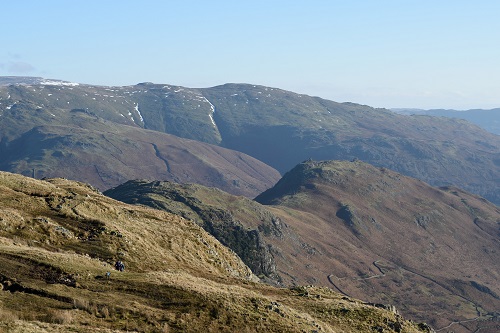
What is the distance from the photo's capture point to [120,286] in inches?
1570

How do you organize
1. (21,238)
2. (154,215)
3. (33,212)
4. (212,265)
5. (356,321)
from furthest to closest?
(154,215) < (212,265) < (33,212) < (21,238) < (356,321)

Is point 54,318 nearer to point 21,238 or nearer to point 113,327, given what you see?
point 113,327

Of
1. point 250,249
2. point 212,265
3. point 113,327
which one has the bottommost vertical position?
point 250,249

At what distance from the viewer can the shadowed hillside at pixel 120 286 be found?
34906mm

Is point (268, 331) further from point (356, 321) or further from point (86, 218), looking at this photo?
point (86, 218)

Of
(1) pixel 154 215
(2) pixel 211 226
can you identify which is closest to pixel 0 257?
(1) pixel 154 215

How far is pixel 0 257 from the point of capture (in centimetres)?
4034

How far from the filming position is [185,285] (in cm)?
4125

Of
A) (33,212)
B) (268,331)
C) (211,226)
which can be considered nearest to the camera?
(268,331)

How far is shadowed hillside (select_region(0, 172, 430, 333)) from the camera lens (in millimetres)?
34906

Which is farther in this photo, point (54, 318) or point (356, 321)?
point (356, 321)

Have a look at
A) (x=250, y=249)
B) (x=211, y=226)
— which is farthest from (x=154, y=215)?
(x=211, y=226)

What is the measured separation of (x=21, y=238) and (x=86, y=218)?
914cm

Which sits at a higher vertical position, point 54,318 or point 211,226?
point 54,318
